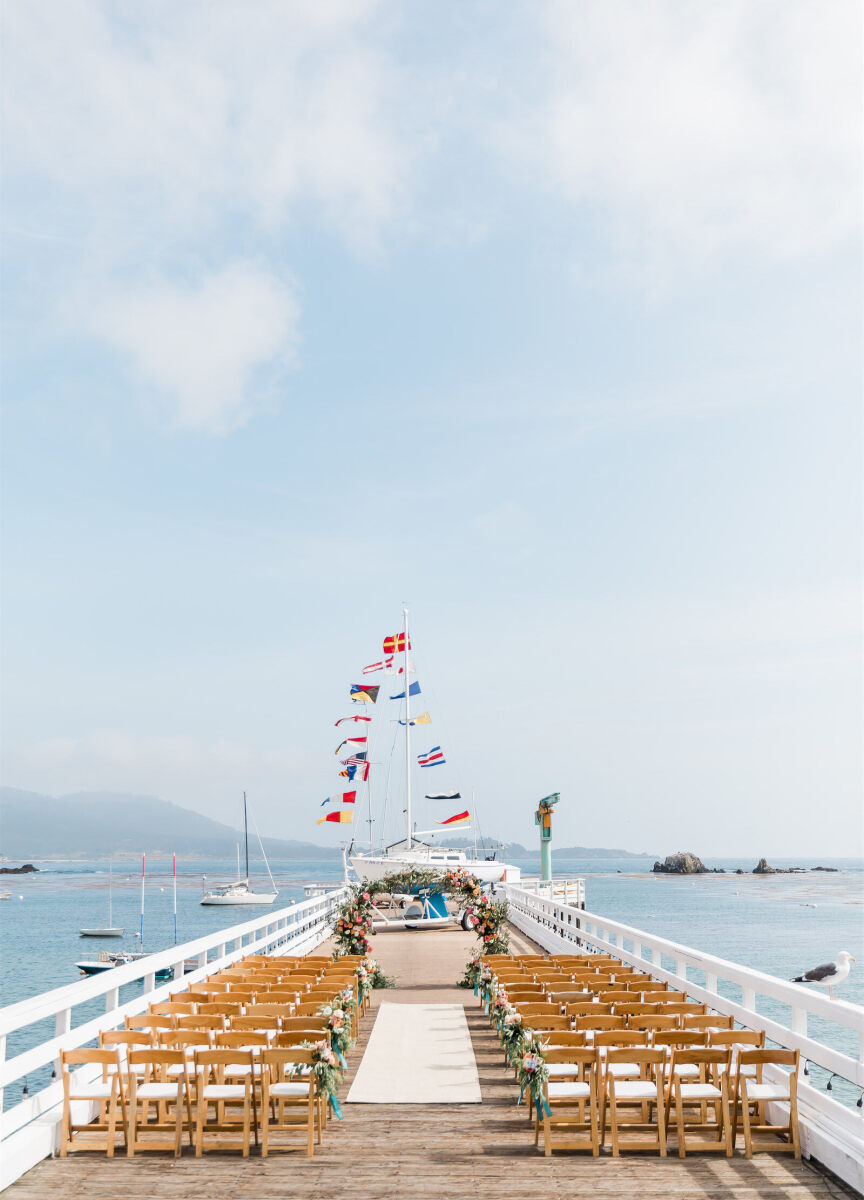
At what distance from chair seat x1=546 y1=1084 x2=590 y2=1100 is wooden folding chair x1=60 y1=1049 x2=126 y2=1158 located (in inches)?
129

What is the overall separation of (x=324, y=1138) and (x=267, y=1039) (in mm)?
885

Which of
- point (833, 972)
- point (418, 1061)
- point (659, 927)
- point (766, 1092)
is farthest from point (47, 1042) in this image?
point (659, 927)

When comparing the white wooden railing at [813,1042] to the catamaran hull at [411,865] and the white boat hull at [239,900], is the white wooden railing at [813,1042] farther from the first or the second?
the white boat hull at [239,900]

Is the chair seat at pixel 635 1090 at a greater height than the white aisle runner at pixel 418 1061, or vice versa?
the chair seat at pixel 635 1090

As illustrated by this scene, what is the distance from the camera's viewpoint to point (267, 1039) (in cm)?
848

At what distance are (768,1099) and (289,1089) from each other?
3704 mm

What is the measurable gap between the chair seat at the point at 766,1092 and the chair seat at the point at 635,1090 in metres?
0.73

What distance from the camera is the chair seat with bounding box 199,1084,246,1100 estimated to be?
7833 millimetres

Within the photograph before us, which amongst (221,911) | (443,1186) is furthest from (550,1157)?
(221,911)

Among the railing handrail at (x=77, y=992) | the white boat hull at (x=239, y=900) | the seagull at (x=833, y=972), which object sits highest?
the seagull at (x=833, y=972)

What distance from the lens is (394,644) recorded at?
43.2 m

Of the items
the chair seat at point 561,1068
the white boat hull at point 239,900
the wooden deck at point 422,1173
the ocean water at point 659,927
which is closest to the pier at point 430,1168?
the wooden deck at point 422,1173

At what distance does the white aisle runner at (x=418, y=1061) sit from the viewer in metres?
9.50

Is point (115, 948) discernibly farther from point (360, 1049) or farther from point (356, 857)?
point (360, 1049)
